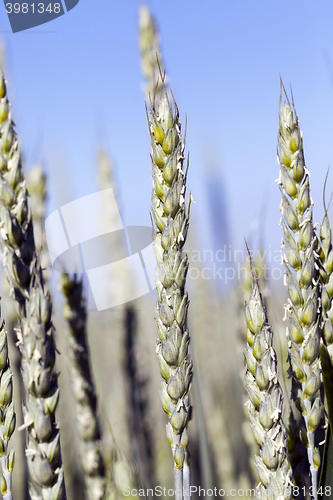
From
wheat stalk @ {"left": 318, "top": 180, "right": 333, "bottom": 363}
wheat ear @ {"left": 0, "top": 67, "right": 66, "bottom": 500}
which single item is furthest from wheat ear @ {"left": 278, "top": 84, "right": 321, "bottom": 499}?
wheat ear @ {"left": 0, "top": 67, "right": 66, "bottom": 500}

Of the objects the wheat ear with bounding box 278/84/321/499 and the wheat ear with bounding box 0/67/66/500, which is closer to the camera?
the wheat ear with bounding box 0/67/66/500

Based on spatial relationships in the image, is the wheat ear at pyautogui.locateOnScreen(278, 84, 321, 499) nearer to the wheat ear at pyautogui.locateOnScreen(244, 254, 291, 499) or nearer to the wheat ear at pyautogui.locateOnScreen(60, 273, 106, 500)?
the wheat ear at pyautogui.locateOnScreen(244, 254, 291, 499)

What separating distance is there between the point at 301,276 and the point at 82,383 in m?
0.78

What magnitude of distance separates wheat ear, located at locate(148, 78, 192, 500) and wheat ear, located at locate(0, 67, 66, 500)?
0.23 metres

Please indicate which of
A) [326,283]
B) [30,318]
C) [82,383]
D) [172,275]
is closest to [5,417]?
[30,318]

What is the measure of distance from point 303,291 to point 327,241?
17 centimetres

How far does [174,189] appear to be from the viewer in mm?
799

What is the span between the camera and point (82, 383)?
128cm

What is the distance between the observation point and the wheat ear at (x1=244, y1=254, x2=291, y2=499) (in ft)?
2.66

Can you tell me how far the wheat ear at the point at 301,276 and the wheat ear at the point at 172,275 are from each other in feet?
0.82

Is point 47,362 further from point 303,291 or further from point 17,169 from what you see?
point 303,291

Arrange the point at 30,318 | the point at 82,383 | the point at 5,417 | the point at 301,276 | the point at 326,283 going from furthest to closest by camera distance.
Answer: the point at 82,383 → the point at 326,283 → the point at 301,276 → the point at 5,417 → the point at 30,318

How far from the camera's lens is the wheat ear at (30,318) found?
2.09 feet

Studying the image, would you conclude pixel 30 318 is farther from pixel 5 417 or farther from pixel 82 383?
pixel 82 383
